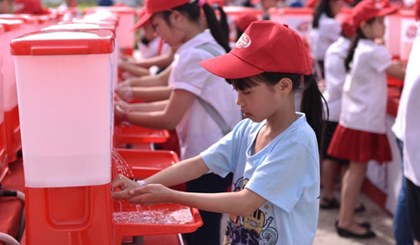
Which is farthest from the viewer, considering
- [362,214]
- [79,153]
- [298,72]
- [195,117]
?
[362,214]

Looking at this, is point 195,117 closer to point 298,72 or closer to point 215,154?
point 215,154

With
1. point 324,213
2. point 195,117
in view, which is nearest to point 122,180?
point 195,117

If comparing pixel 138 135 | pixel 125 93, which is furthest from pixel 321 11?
pixel 138 135

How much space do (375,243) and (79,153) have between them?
10.00 feet

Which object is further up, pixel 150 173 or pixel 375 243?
pixel 150 173

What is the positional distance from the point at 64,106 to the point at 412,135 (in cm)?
191

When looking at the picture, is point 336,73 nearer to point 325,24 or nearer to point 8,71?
point 325,24

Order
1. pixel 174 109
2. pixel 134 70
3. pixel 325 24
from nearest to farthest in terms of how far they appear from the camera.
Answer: pixel 174 109, pixel 134 70, pixel 325 24

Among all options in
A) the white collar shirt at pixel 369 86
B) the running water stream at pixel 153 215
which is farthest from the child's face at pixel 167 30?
the white collar shirt at pixel 369 86

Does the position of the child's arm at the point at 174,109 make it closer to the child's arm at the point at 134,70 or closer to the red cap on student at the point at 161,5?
the red cap on student at the point at 161,5

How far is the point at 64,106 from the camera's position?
1300 mm

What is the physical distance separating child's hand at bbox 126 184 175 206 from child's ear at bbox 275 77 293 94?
0.43 metres

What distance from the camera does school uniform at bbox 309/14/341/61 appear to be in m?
6.18

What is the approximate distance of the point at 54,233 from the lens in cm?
135
